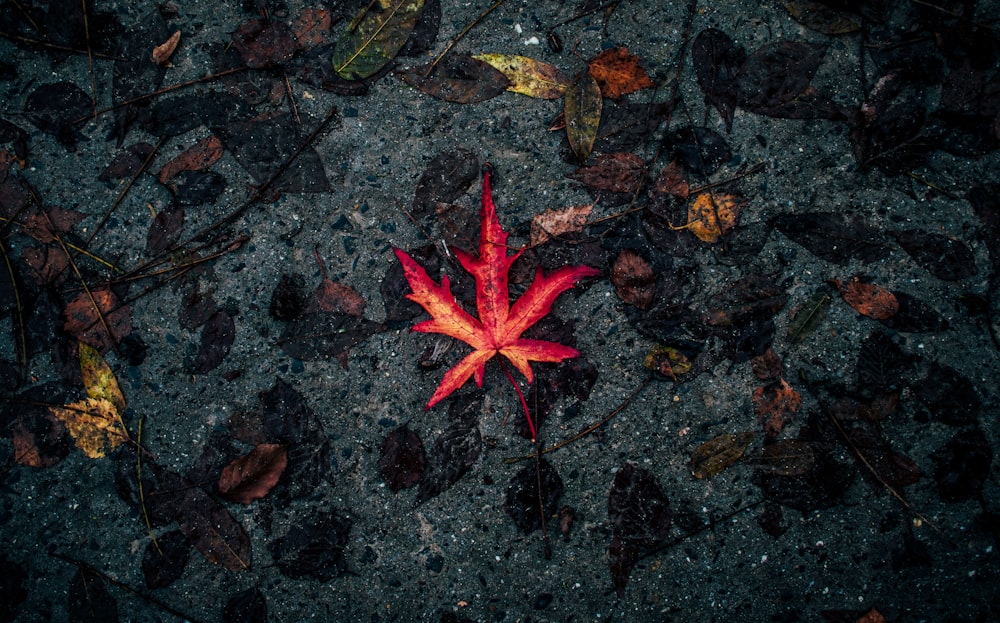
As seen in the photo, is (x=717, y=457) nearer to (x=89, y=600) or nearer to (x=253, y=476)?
(x=253, y=476)

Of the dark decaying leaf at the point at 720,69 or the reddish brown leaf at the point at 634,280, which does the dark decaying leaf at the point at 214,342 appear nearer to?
the reddish brown leaf at the point at 634,280

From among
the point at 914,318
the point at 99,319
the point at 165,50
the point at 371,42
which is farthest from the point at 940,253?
the point at 99,319

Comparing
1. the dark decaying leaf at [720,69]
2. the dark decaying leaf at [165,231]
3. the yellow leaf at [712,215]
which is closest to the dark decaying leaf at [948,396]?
the yellow leaf at [712,215]

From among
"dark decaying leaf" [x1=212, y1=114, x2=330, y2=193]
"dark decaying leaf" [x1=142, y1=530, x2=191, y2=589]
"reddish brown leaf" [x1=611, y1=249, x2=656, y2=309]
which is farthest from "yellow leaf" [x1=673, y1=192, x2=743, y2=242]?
"dark decaying leaf" [x1=142, y1=530, x2=191, y2=589]

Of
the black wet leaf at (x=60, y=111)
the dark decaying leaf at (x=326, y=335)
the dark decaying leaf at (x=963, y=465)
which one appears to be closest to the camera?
the dark decaying leaf at (x=963, y=465)

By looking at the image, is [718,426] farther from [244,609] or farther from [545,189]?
[244,609]

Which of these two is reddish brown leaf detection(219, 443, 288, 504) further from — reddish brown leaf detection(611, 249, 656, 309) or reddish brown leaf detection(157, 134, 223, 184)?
reddish brown leaf detection(611, 249, 656, 309)

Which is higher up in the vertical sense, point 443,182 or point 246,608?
point 443,182
